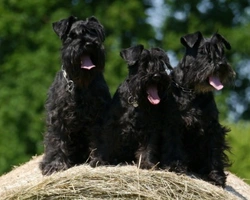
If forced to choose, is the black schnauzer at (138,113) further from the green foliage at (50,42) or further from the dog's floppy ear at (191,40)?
the green foliage at (50,42)

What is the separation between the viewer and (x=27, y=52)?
21.7 m

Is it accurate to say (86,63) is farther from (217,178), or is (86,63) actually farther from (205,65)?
(217,178)

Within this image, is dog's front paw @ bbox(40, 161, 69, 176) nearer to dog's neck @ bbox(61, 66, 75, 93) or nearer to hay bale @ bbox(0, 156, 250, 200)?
dog's neck @ bbox(61, 66, 75, 93)

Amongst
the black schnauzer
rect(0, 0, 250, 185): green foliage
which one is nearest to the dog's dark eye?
the black schnauzer

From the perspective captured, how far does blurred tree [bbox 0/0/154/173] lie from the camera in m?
20.7

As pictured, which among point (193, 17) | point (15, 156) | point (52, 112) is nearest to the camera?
point (52, 112)

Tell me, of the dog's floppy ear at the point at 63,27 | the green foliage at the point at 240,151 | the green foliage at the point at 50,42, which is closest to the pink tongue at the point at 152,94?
the dog's floppy ear at the point at 63,27

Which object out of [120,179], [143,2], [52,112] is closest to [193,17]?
[143,2]

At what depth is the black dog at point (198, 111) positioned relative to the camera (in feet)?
29.3

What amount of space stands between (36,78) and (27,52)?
1.16 meters

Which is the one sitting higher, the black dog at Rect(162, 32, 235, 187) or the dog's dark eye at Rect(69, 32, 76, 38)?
the dog's dark eye at Rect(69, 32, 76, 38)

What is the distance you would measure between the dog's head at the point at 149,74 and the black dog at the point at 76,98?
35cm

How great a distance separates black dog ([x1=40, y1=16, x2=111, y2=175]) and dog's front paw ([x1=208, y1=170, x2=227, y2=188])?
1.28m

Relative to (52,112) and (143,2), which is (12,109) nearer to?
(143,2)
